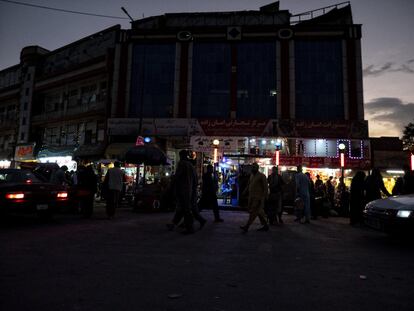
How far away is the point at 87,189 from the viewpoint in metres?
11.1

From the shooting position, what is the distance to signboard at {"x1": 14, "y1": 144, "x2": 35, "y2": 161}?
107 feet

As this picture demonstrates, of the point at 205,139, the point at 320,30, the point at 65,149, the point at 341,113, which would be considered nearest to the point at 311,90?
the point at 341,113

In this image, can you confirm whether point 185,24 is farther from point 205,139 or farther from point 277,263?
point 277,263

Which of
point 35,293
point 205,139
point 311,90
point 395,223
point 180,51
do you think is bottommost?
point 35,293

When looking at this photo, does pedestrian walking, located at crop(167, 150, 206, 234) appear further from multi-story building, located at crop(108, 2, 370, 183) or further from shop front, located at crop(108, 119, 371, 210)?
multi-story building, located at crop(108, 2, 370, 183)

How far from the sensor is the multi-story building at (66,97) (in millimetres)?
27188

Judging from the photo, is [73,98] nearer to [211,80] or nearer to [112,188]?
[211,80]

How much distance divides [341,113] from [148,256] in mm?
22435

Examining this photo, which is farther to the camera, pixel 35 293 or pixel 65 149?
pixel 65 149

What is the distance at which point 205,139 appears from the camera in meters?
21.4

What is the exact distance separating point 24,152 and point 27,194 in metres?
28.4

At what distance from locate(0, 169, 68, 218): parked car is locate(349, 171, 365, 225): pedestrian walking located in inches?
342

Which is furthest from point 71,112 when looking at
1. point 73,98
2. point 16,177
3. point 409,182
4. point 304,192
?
point 409,182

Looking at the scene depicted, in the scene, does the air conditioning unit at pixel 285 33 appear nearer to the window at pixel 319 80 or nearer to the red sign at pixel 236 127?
the window at pixel 319 80
